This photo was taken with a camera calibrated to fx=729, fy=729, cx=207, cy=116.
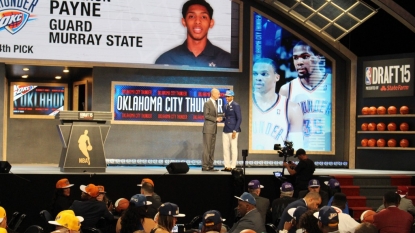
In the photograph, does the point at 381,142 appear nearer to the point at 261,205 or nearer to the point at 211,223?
the point at 261,205

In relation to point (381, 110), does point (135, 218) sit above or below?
below

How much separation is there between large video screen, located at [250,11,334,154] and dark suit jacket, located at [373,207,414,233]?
9.55 meters

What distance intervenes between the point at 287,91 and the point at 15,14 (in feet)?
23.5

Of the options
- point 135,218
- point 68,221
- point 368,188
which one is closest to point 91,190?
point 135,218

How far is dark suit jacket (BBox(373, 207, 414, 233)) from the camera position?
938 centimetres

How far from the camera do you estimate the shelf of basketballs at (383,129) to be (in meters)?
18.1

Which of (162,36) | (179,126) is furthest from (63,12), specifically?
(179,126)

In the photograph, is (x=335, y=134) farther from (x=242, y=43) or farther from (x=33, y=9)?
(x=33, y=9)

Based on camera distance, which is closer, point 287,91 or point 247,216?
point 247,216

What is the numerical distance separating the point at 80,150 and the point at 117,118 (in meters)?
3.88

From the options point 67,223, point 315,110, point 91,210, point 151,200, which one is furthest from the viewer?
point 315,110

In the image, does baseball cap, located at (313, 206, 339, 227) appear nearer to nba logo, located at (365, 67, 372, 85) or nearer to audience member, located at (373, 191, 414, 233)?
audience member, located at (373, 191, 414, 233)

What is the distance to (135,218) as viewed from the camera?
8641 mm

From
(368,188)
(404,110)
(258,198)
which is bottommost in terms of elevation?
(368,188)
